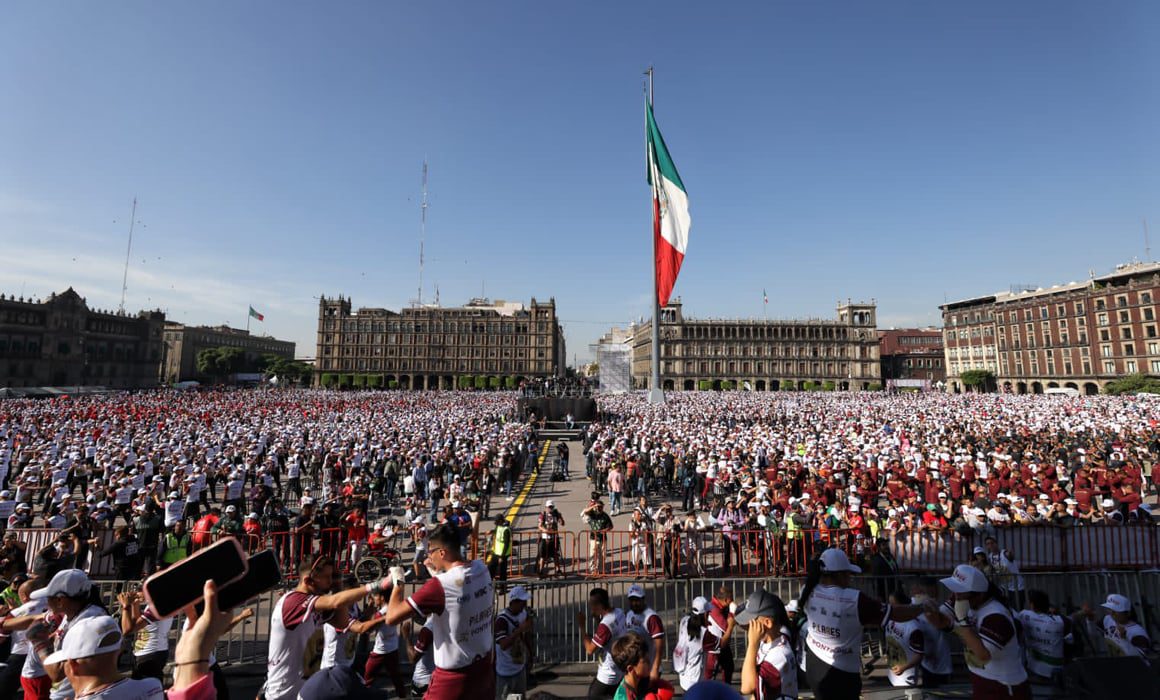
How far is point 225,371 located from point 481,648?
418ft

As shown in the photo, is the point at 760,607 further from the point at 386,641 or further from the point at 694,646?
the point at 386,641

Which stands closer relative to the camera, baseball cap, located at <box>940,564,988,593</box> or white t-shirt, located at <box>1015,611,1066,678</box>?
baseball cap, located at <box>940,564,988,593</box>

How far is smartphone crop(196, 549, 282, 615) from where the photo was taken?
8.44ft

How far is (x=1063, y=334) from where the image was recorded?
3024 inches

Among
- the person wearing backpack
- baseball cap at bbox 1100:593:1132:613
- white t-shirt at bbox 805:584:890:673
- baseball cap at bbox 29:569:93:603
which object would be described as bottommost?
the person wearing backpack

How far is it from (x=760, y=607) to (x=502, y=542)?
224 inches

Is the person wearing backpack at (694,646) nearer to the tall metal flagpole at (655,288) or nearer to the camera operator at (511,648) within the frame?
the camera operator at (511,648)

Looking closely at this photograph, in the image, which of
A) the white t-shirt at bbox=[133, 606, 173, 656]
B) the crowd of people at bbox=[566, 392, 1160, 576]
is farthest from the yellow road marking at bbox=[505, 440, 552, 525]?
the white t-shirt at bbox=[133, 606, 173, 656]

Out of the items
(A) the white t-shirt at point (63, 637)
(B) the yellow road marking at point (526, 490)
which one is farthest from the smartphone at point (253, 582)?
(B) the yellow road marking at point (526, 490)

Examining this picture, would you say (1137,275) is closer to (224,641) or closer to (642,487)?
(642,487)

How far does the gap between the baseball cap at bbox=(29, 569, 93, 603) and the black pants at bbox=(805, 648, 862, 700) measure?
5373 mm

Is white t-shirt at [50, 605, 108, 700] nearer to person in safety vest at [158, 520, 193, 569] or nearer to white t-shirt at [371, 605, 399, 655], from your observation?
white t-shirt at [371, 605, 399, 655]

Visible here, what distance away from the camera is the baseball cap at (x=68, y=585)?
362 centimetres

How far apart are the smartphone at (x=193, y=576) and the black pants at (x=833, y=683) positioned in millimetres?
3942
